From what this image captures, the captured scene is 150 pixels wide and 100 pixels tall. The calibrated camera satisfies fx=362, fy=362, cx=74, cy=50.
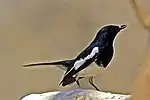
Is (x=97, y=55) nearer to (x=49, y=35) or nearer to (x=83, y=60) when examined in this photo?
(x=83, y=60)

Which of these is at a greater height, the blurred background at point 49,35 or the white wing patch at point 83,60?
the blurred background at point 49,35

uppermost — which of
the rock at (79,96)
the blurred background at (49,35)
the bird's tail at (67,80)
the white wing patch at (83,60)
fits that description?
the blurred background at (49,35)

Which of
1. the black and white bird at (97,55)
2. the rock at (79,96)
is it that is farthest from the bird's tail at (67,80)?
the rock at (79,96)

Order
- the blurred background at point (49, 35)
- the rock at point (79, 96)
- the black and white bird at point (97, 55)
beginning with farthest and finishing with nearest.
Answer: the blurred background at point (49, 35) < the black and white bird at point (97, 55) < the rock at point (79, 96)

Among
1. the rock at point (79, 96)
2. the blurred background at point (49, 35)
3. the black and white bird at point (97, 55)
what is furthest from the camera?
the blurred background at point (49, 35)

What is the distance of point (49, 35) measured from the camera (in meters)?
1.20

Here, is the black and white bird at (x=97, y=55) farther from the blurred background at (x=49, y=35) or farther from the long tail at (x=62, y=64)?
the blurred background at (x=49, y=35)

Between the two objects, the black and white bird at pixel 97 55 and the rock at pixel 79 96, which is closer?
the rock at pixel 79 96

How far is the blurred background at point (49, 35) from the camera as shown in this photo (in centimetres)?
119

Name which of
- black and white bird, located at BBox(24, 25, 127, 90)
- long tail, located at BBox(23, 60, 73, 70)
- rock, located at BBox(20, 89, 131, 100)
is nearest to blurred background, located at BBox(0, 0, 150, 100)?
long tail, located at BBox(23, 60, 73, 70)

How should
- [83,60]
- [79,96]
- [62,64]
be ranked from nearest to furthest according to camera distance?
1. [79,96]
2. [83,60]
3. [62,64]

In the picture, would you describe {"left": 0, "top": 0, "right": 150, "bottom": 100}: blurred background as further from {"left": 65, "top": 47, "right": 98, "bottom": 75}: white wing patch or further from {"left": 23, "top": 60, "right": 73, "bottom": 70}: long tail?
{"left": 65, "top": 47, "right": 98, "bottom": 75}: white wing patch

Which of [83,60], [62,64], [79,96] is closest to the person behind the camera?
[79,96]

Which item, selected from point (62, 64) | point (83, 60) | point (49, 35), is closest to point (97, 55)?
point (83, 60)
